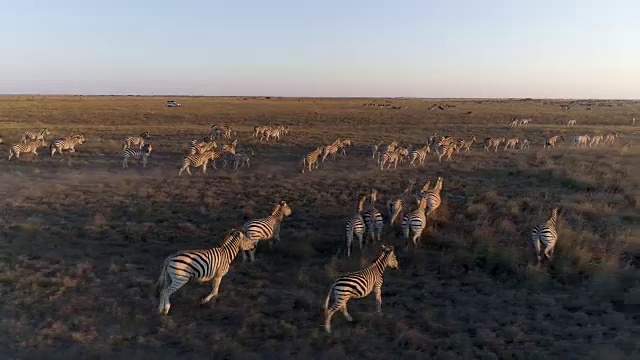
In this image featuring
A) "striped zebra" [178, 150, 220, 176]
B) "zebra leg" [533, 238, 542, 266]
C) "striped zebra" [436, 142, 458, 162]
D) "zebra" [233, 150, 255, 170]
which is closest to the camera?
"zebra leg" [533, 238, 542, 266]

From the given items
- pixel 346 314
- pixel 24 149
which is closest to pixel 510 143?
pixel 346 314

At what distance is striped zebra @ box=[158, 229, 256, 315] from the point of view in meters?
9.15

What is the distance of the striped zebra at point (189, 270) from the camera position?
30.0ft

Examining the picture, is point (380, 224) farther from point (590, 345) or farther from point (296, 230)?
point (590, 345)

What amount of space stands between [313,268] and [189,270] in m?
3.25

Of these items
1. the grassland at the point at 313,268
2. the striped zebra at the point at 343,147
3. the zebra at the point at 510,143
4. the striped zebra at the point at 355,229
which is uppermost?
the zebra at the point at 510,143

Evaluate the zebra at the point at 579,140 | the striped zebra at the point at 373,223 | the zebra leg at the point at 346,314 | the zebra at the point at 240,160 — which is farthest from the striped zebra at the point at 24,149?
the zebra at the point at 579,140

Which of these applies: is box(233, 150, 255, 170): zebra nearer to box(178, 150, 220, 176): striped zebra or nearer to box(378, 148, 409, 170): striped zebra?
box(178, 150, 220, 176): striped zebra

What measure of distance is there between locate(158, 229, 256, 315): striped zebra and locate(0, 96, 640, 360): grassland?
0.33m

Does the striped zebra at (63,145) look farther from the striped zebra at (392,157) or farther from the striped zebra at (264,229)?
the striped zebra at (264,229)

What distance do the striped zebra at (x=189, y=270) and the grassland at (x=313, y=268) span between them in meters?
0.33

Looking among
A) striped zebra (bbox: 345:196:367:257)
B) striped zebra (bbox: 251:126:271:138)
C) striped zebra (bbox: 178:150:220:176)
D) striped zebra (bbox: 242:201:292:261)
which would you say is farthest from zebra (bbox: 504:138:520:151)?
striped zebra (bbox: 242:201:292:261)

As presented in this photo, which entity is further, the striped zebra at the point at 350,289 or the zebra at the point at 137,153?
the zebra at the point at 137,153

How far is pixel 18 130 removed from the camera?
3888 centimetres
